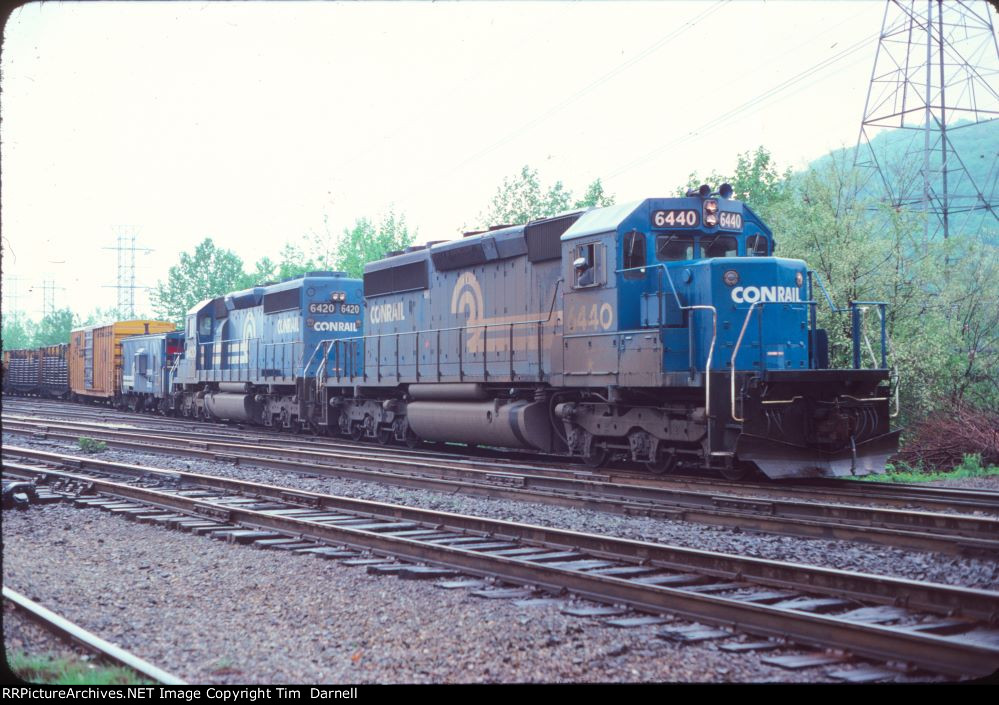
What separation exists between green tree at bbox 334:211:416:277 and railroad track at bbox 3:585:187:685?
54978 mm

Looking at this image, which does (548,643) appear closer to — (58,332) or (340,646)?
(340,646)

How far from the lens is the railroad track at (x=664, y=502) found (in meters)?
7.96

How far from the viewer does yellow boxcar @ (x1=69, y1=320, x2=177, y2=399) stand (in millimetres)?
37406

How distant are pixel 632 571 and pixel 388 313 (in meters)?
13.8

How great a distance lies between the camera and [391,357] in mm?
19359

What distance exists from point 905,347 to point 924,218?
17.4 feet

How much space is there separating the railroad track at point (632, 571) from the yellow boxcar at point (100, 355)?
91.7 ft

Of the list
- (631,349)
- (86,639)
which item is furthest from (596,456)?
(86,639)

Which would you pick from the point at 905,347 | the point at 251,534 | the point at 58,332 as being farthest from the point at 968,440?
the point at 58,332

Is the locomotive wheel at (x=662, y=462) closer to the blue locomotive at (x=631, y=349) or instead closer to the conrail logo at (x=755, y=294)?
the blue locomotive at (x=631, y=349)

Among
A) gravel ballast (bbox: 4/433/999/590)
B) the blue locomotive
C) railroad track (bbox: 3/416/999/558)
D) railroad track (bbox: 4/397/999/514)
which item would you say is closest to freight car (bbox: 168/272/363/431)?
railroad track (bbox: 4/397/999/514)

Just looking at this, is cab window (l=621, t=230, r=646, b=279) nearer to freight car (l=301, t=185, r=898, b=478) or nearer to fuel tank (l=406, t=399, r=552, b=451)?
freight car (l=301, t=185, r=898, b=478)

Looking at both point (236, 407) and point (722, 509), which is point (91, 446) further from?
point (722, 509)

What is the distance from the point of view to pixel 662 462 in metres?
12.8
